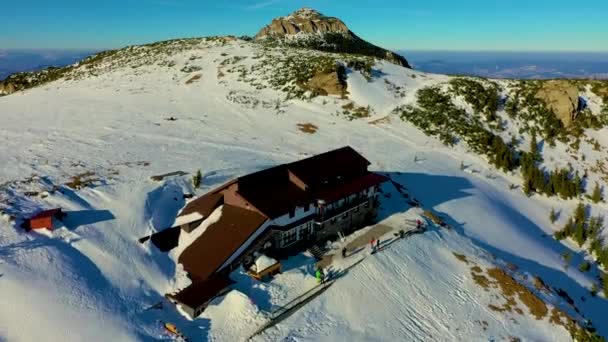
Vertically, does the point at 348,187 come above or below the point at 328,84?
below

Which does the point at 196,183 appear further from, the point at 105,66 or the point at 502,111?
the point at 105,66

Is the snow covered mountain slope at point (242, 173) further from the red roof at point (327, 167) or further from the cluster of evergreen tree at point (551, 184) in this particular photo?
the red roof at point (327, 167)

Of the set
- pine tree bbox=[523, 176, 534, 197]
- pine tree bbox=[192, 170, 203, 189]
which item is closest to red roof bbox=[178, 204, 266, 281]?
pine tree bbox=[192, 170, 203, 189]

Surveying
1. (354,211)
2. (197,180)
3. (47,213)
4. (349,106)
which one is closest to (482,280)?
(354,211)

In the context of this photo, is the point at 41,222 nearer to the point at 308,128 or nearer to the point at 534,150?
the point at 308,128

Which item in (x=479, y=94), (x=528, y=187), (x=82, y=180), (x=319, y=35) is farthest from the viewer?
(x=319, y=35)

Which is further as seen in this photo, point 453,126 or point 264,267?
point 453,126

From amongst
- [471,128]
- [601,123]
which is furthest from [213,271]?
[601,123]
